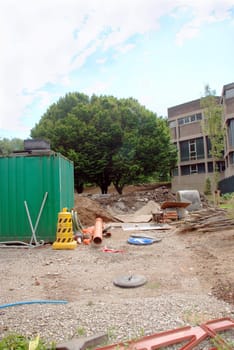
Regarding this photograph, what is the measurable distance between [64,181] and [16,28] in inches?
168

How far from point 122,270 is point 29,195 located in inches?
152

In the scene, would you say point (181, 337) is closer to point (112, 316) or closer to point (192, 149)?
point (112, 316)

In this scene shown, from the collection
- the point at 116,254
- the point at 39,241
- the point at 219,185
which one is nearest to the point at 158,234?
the point at 116,254

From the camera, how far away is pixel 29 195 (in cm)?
767

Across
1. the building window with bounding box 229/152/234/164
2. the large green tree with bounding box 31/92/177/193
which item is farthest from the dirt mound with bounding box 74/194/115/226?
the building window with bounding box 229/152/234/164

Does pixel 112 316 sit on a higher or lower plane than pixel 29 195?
lower

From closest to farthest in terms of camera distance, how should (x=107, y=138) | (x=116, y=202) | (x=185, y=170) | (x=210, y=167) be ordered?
(x=116, y=202) → (x=107, y=138) → (x=210, y=167) → (x=185, y=170)

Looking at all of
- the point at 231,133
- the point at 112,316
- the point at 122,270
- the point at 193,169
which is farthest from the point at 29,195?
the point at 193,169

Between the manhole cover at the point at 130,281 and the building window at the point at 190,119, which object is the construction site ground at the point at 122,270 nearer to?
the manhole cover at the point at 130,281

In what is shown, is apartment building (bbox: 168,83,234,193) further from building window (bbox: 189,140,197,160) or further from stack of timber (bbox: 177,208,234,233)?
stack of timber (bbox: 177,208,234,233)

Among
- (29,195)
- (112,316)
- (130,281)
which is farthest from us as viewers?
(29,195)

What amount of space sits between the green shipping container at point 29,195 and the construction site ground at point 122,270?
1.99 feet

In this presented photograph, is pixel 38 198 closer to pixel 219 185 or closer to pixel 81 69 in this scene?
pixel 81 69

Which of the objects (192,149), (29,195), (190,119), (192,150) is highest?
(190,119)
